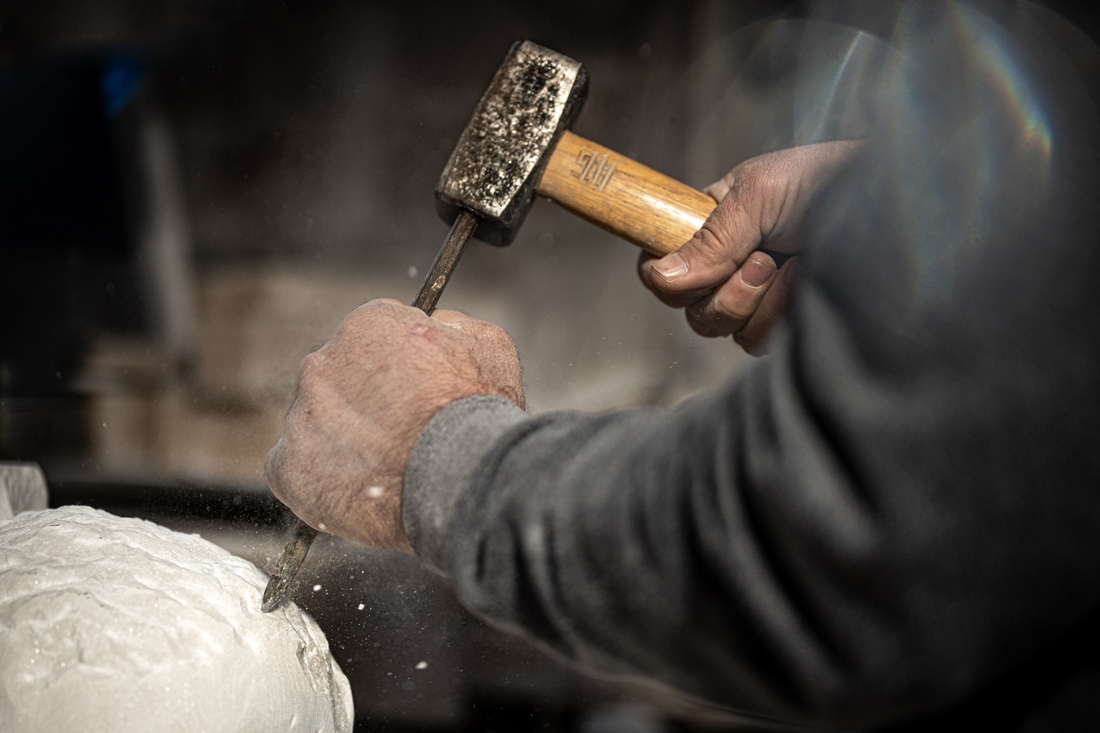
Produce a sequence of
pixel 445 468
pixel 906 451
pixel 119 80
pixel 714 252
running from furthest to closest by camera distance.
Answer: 1. pixel 119 80
2. pixel 714 252
3. pixel 445 468
4. pixel 906 451

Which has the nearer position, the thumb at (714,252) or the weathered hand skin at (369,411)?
the weathered hand skin at (369,411)

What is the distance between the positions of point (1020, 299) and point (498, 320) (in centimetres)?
107

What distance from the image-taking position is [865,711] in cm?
44

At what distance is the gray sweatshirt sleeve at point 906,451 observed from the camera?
0.38 m

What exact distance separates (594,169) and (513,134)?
4.5 inches

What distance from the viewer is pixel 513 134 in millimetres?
896

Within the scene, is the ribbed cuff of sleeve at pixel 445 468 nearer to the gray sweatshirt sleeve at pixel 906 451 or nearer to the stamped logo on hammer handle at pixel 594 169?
the gray sweatshirt sleeve at pixel 906 451

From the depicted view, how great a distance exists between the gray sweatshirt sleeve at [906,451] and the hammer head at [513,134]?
491 millimetres

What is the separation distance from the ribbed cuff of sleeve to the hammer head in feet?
1.26

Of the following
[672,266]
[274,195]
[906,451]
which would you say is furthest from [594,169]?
[274,195]

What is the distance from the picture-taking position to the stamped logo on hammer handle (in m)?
0.89

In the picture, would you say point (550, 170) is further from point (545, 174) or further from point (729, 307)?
point (729, 307)

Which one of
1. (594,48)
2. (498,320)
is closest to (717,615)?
(498,320)

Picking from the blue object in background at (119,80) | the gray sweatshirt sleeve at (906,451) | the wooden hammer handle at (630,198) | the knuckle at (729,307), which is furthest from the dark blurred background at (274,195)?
the gray sweatshirt sleeve at (906,451)
